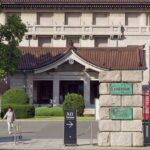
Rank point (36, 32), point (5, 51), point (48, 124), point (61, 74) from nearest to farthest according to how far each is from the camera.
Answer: point (48, 124) → point (5, 51) → point (61, 74) → point (36, 32)

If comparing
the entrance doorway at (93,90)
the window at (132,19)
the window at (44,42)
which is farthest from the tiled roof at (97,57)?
the window at (44,42)

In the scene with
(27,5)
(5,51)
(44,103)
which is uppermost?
(27,5)

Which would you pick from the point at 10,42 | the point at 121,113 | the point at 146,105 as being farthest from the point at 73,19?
the point at 121,113

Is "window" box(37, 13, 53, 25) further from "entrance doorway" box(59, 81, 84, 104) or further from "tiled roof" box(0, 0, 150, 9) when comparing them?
"entrance doorway" box(59, 81, 84, 104)

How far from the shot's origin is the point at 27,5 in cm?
7338

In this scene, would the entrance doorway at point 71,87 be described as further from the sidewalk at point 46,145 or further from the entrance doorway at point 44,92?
the sidewalk at point 46,145

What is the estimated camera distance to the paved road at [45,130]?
33.6 metres

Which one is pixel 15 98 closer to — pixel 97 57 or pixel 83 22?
pixel 97 57

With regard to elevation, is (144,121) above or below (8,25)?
below

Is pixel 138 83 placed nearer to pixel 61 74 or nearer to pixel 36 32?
pixel 61 74

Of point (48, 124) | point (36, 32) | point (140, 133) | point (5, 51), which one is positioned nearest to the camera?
point (140, 133)

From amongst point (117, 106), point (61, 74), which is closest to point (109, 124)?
point (117, 106)

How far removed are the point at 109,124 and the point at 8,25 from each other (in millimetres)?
26794

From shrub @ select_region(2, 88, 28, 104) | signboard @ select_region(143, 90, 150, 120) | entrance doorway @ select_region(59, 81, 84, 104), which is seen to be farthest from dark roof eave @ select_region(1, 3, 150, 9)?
signboard @ select_region(143, 90, 150, 120)
